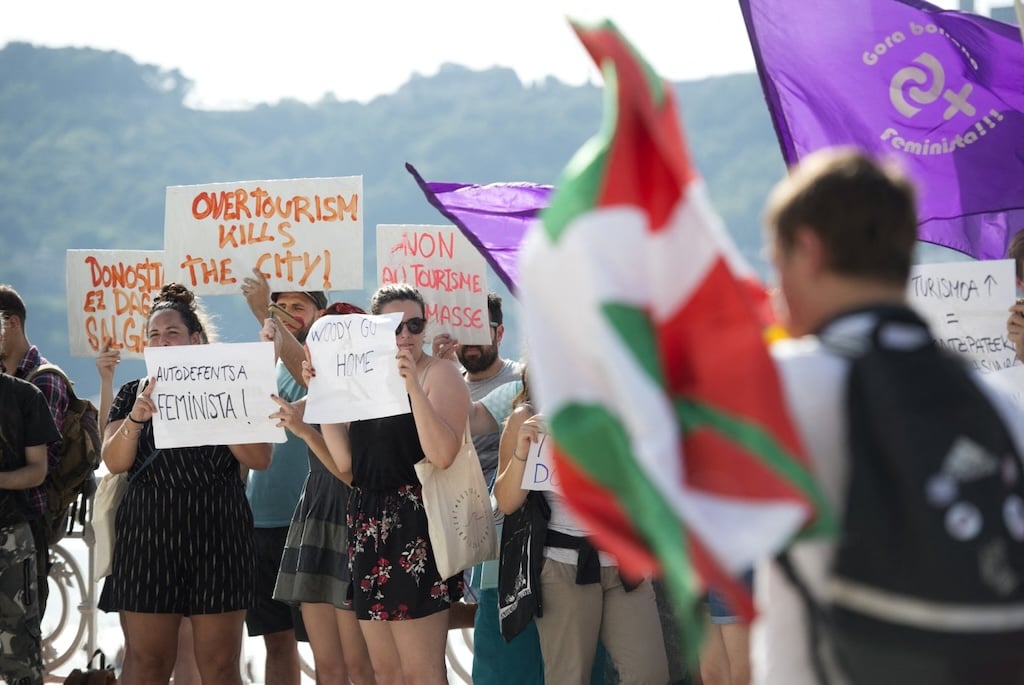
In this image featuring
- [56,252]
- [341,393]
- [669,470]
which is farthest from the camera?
[56,252]

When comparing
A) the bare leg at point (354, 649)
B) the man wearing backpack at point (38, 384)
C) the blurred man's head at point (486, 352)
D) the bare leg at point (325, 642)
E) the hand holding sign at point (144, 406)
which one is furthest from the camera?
the blurred man's head at point (486, 352)

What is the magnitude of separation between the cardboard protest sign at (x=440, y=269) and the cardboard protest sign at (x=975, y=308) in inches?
96.7

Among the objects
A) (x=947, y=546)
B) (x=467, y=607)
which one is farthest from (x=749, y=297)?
(x=467, y=607)

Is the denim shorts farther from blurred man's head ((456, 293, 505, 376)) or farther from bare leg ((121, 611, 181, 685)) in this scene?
bare leg ((121, 611, 181, 685))

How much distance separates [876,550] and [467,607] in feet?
16.1

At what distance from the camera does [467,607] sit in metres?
6.79

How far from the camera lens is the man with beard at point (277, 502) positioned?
259 inches

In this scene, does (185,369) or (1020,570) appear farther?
(185,369)

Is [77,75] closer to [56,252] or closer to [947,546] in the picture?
[56,252]

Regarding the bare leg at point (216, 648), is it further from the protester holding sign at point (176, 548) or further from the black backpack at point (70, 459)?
the black backpack at point (70, 459)

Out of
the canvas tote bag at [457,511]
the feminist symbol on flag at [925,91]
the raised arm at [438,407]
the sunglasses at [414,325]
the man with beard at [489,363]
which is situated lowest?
the canvas tote bag at [457,511]

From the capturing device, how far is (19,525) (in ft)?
19.9

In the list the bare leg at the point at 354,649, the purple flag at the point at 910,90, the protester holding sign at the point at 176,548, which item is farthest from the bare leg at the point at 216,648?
the purple flag at the point at 910,90

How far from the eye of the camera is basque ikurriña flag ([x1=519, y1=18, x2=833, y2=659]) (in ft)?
6.61
